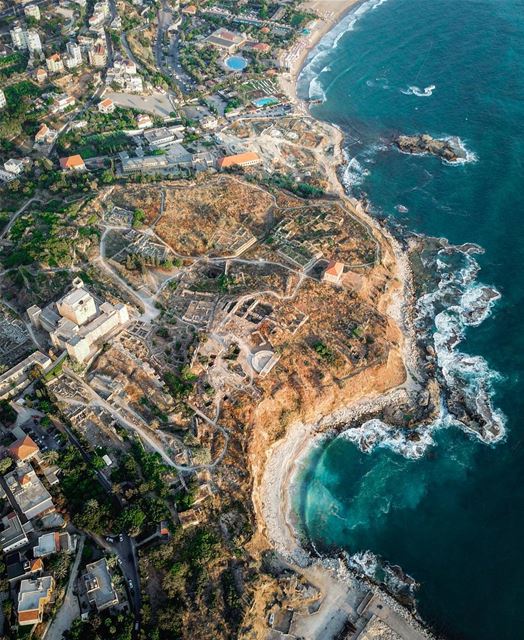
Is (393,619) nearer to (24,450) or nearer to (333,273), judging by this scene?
(24,450)

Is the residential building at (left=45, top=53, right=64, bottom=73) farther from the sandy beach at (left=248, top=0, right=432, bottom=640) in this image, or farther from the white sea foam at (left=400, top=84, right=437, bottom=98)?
the white sea foam at (left=400, top=84, right=437, bottom=98)

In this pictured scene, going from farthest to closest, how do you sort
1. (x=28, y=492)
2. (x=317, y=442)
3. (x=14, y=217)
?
(x=14, y=217) < (x=317, y=442) < (x=28, y=492)

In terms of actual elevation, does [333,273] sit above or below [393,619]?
above

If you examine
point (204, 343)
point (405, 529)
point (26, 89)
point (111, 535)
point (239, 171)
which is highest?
point (26, 89)

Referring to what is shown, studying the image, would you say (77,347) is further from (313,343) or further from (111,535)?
(313,343)

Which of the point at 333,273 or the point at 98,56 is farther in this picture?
the point at 98,56

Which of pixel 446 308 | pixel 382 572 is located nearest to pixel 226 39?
pixel 446 308

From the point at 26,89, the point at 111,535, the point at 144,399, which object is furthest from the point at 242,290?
the point at 26,89
